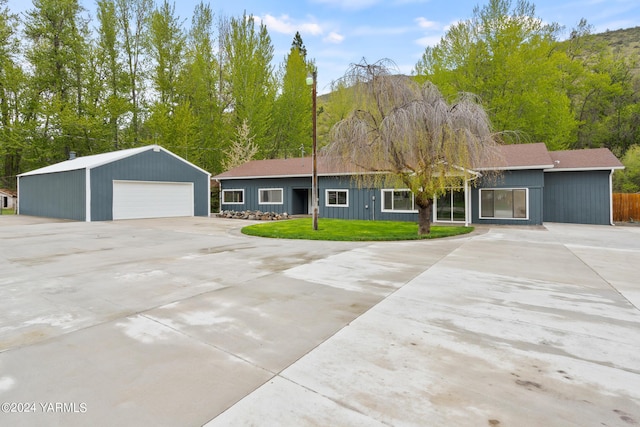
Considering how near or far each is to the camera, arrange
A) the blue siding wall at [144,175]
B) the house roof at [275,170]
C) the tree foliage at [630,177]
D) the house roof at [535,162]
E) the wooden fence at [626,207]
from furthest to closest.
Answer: the tree foliage at [630,177] → the house roof at [275,170] → the wooden fence at [626,207] → the blue siding wall at [144,175] → the house roof at [535,162]

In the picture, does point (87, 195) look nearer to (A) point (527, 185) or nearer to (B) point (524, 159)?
(A) point (527, 185)

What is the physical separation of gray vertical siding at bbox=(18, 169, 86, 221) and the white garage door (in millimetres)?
1482

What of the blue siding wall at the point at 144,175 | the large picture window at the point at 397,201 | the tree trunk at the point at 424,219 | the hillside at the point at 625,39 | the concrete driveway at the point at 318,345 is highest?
the hillside at the point at 625,39

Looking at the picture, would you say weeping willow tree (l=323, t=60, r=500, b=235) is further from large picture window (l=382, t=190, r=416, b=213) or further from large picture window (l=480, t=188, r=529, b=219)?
large picture window (l=480, t=188, r=529, b=219)

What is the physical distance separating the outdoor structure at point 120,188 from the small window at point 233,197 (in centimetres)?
171

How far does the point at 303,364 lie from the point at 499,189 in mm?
15275

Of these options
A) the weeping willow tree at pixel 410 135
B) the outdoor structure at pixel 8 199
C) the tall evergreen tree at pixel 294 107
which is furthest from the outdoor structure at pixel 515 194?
the outdoor structure at pixel 8 199

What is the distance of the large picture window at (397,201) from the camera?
54.2 feet

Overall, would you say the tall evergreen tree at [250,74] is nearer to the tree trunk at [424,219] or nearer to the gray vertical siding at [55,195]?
the gray vertical siding at [55,195]

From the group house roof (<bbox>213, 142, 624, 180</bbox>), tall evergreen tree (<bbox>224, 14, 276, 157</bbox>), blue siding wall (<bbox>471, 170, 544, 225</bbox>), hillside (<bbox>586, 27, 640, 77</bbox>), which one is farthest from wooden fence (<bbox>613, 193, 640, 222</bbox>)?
hillside (<bbox>586, 27, 640, 77</bbox>)

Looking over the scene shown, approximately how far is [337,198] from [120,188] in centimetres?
1125

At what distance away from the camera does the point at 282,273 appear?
566cm

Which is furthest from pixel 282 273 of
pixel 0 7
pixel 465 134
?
pixel 0 7

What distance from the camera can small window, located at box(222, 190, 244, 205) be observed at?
2206 cm
